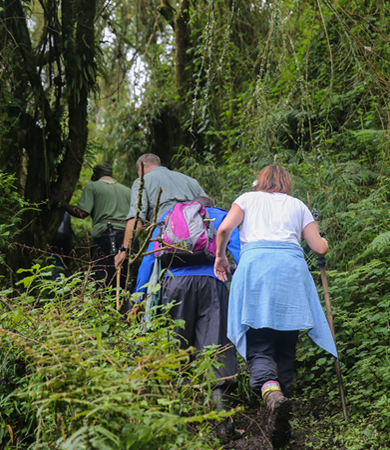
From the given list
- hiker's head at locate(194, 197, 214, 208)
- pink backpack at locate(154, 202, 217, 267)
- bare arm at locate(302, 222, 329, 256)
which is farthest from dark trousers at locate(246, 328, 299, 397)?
hiker's head at locate(194, 197, 214, 208)

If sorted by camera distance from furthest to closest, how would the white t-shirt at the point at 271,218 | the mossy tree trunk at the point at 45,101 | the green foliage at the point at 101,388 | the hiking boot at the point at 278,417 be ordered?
the mossy tree trunk at the point at 45,101 < the white t-shirt at the point at 271,218 < the hiking boot at the point at 278,417 < the green foliage at the point at 101,388

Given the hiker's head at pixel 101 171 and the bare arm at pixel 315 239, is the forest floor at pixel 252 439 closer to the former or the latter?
the bare arm at pixel 315 239

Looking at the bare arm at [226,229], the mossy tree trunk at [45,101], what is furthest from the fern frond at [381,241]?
the mossy tree trunk at [45,101]

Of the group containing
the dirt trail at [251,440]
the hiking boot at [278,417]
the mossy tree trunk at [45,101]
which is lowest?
the dirt trail at [251,440]

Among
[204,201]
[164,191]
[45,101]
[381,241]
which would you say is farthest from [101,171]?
[381,241]

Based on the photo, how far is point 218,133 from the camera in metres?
8.23

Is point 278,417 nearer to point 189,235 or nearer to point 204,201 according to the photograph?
point 189,235

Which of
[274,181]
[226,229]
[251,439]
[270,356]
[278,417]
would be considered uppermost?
[274,181]

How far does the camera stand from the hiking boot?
9.88 ft

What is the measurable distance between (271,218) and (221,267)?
21.0 inches

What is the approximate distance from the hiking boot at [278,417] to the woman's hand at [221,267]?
983mm

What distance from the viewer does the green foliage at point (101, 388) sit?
5.89 feet

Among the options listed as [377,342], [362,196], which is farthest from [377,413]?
[362,196]

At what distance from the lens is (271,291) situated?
11.1 ft
